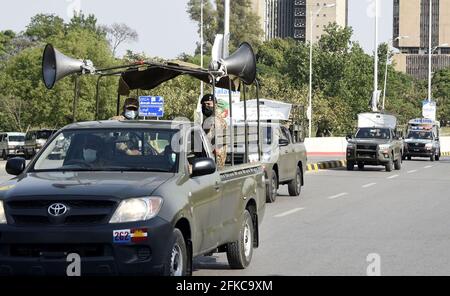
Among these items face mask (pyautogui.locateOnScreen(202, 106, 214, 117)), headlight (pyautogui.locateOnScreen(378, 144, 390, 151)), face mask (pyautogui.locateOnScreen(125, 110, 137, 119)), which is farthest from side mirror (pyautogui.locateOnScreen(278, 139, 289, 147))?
headlight (pyautogui.locateOnScreen(378, 144, 390, 151))

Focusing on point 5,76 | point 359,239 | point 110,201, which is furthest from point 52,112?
point 110,201

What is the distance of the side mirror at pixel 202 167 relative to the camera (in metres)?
8.33

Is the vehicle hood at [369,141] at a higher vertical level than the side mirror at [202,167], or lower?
lower

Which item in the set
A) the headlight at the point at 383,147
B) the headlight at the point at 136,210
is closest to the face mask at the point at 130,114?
the headlight at the point at 136,210

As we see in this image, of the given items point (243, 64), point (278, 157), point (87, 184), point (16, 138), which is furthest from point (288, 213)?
point (16, 138)

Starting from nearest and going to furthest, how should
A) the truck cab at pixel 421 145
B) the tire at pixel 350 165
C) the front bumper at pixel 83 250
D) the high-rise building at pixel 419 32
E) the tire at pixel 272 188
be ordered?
the front bumper at pixel 83 250 < the tire at pixel 272 188 < the tire at pixel 350 165 < the truck cab at pixel 421 145 < the high-rise building at pixel 419 32

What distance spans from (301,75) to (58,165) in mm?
78426

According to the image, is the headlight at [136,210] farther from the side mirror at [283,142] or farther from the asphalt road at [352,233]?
the side mirror at [283,142]

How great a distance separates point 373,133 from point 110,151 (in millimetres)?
28937

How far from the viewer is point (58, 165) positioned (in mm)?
8602

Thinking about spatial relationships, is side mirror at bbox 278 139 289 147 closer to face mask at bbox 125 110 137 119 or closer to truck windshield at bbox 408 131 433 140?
face mask at bbox 125 110 137 119

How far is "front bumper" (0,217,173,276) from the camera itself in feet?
23.8

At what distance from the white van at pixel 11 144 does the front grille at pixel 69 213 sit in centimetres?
4821
